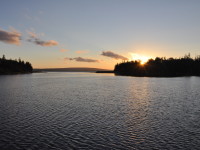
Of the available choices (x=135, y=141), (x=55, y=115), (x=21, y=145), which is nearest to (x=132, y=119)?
(x=135, y=141)

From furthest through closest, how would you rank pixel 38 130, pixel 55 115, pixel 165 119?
pixel 55 115 → pixel 165 119 → pixel 38 130

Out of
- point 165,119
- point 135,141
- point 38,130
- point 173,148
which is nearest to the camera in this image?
point 173,148

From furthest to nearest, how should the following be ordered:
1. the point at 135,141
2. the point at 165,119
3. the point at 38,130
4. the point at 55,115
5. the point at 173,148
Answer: the point at 55,115 → the point at 165,119 → the point at 38,130 → the point at 135,141 → the point at 173,148

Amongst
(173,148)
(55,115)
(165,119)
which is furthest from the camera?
(55,115)

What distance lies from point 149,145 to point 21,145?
13.5 meters

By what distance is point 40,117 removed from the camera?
29.8 m

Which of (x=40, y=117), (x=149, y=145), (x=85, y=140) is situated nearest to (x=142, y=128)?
(x=149, y=145)

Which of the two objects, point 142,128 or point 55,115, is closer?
point 142,128

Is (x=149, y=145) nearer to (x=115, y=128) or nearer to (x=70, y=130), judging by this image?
(x=115, y=128)

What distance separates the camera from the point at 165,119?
29031mm

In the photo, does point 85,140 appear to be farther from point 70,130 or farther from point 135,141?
point 135,141

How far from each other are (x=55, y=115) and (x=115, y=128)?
39.1ft

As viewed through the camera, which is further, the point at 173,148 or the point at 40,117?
the point at 40,117

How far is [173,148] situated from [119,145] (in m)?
5.43
